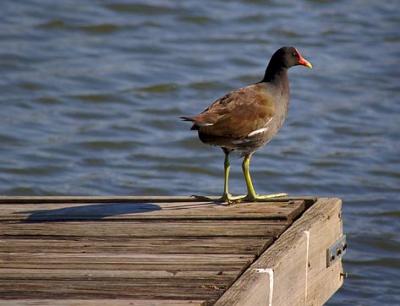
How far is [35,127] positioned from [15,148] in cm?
47

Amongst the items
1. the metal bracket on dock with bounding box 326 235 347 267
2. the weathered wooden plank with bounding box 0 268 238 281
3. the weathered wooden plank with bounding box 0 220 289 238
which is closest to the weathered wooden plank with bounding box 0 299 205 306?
the weathered wooden plank with bounding box 0 268 238 281

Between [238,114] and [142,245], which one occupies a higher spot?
[238,114]

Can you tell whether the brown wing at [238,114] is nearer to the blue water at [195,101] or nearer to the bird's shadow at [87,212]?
the bird's shadow at [87,212]

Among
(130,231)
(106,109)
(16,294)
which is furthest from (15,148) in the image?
(16,294)

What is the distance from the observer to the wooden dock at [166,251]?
455 centimetres

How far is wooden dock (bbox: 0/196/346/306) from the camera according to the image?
455 centimetres

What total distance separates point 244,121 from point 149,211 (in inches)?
28.1

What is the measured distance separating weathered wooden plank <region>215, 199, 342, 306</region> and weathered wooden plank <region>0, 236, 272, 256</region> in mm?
143

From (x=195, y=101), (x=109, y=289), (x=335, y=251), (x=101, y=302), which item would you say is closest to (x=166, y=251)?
(x=109, y=289)

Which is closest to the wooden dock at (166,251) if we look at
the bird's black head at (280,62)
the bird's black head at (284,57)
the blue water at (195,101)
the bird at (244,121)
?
the bird at (244,121)

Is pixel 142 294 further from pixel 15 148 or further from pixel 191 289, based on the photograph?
pixel 15 148

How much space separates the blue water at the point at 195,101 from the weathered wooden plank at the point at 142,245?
2.54m

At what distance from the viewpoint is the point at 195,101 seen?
38.1 feet

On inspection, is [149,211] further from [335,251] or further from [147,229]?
[335,251]
